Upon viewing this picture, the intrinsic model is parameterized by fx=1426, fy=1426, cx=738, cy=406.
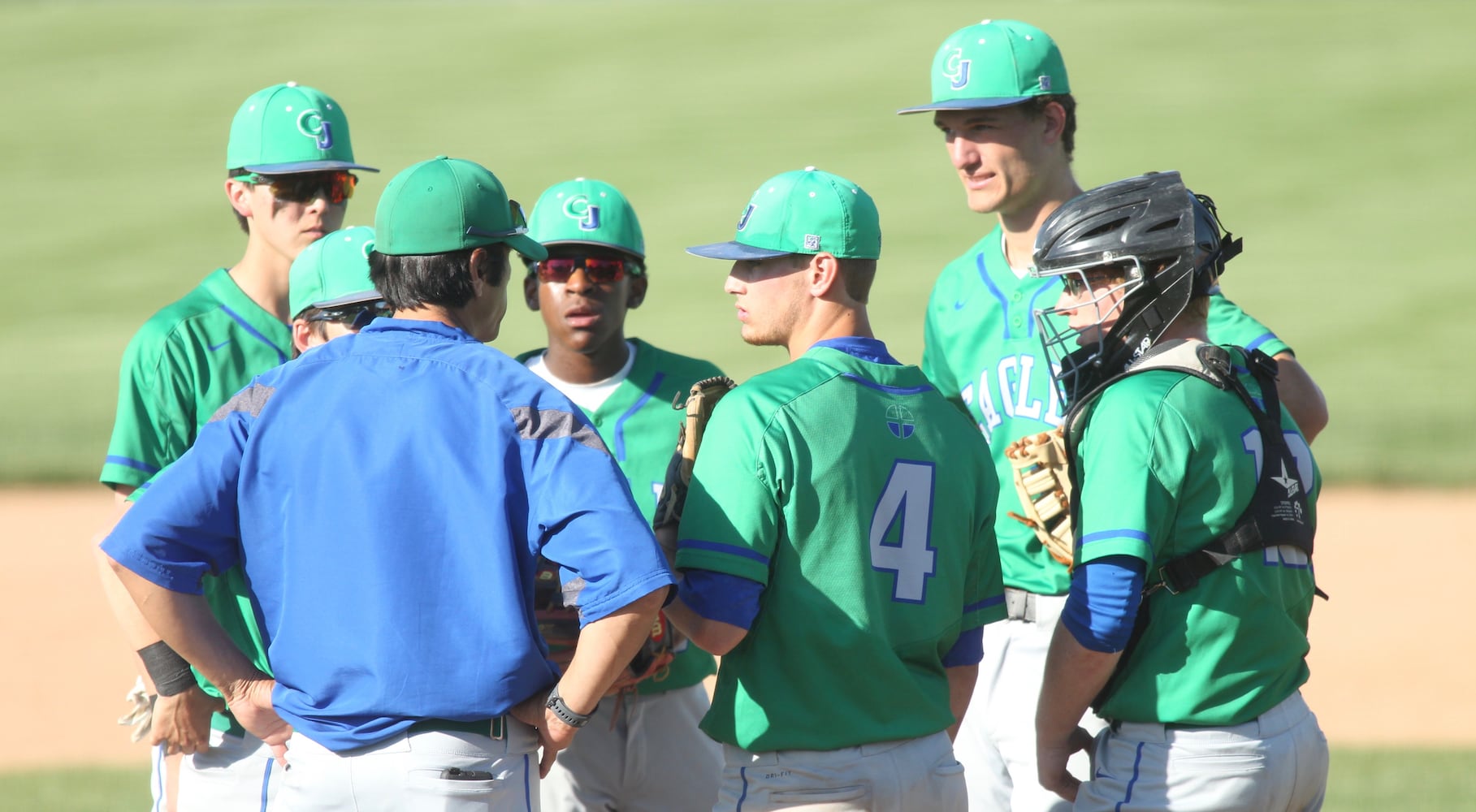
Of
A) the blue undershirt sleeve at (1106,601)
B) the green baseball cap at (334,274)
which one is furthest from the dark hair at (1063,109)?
the green baseball cap at (334,274)

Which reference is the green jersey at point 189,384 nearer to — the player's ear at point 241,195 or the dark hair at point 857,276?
the player's ear at point 241,195

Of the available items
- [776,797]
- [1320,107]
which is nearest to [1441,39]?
[1320,107]

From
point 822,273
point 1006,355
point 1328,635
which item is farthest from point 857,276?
point 1328,635

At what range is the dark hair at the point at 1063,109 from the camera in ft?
17.1

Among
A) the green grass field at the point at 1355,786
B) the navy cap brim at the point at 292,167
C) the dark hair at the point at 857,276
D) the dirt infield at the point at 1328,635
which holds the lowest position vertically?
the dirt infield at the point at 1328,635

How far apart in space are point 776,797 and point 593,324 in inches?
81.4

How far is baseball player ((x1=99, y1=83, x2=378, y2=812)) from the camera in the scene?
442 centimetres

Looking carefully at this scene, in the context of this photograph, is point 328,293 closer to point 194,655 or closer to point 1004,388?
point 194,655

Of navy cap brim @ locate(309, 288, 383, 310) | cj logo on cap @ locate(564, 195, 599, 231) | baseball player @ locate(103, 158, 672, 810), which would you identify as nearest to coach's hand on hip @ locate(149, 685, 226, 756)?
baseball player @ locate(103, 158, 672, 810)

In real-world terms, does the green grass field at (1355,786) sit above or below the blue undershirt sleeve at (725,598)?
below

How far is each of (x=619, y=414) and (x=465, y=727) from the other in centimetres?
194

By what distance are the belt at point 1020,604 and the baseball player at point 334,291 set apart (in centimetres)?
228

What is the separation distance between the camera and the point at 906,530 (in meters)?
3.70

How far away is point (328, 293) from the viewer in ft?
14.1
